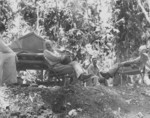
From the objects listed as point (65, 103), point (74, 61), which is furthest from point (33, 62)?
point (65, 103)

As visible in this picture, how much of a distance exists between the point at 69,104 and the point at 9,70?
1392 millimetres

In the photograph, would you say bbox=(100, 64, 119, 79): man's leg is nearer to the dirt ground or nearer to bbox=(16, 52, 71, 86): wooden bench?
bbox=(16, 52, 71, 86): wooden bench

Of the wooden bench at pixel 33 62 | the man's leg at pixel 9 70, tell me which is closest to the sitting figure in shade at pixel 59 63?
the wooden bench at pixel 33 62

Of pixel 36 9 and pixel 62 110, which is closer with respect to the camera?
pixel 62 110

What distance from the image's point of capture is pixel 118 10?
13.2 meters

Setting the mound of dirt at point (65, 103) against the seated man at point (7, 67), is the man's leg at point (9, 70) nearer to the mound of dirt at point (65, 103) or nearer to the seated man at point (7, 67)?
the seated man at point (7, 67)

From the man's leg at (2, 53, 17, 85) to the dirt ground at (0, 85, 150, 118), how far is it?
0.52 metres

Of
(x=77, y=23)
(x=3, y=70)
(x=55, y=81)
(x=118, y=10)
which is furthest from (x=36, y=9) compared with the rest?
(x=3, y=70)

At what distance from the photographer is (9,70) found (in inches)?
193

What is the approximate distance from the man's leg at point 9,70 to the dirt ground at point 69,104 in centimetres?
52

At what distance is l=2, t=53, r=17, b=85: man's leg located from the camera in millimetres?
4906

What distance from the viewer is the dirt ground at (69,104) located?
3.75m

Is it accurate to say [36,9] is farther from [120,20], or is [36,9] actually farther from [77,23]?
[120,20]

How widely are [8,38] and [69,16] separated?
3.25 meters
